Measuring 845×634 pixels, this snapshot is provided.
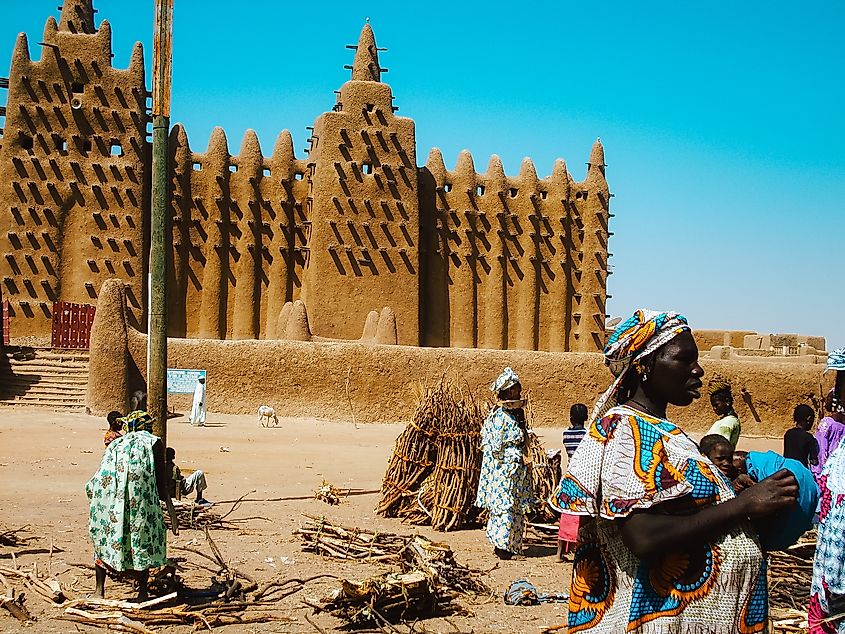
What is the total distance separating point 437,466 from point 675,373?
711 centimetres

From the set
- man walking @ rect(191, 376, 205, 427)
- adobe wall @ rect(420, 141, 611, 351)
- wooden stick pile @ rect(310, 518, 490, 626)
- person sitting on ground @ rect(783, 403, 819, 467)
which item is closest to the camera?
wooden stick pile @ rect(310, 518, 490, 626)

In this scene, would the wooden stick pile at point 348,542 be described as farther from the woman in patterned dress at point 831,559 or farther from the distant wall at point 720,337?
the distant wall at point 720,337

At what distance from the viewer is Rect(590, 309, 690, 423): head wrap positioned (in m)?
2.94

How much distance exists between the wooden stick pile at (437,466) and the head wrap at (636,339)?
672cm

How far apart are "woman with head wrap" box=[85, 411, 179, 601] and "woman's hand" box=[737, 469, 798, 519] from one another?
14.4 ft

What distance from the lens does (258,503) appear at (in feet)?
34.8

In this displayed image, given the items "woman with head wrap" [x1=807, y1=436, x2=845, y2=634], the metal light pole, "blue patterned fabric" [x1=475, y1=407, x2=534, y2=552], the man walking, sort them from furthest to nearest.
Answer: the man walking < "blue patterned fabric" [x1=475, y1=407, x2=534, y2=552] < the metal light pole < "woman with head wrap" [x1=807, y1=436, x2=845, y2=634]

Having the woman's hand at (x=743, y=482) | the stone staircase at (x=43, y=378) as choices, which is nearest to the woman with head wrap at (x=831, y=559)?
the woman's hand at (x=743, y=482)

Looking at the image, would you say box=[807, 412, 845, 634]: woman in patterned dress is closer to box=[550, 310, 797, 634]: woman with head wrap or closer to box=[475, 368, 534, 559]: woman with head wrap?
box=[550, 310, 797, 634]: woman with head wrap

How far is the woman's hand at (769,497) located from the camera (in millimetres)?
2725

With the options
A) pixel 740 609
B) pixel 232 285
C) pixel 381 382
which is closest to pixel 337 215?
pixel 232 285

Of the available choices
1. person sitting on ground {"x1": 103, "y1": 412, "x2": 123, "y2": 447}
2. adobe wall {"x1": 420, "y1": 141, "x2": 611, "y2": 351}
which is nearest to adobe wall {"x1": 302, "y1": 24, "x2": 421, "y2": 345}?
adobe wall {"x1": 420, "y1": 141, "x2": 611, "y2": 351}

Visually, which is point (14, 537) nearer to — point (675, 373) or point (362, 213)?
point (675, 373)

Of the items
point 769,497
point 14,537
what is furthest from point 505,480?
point 769,497
